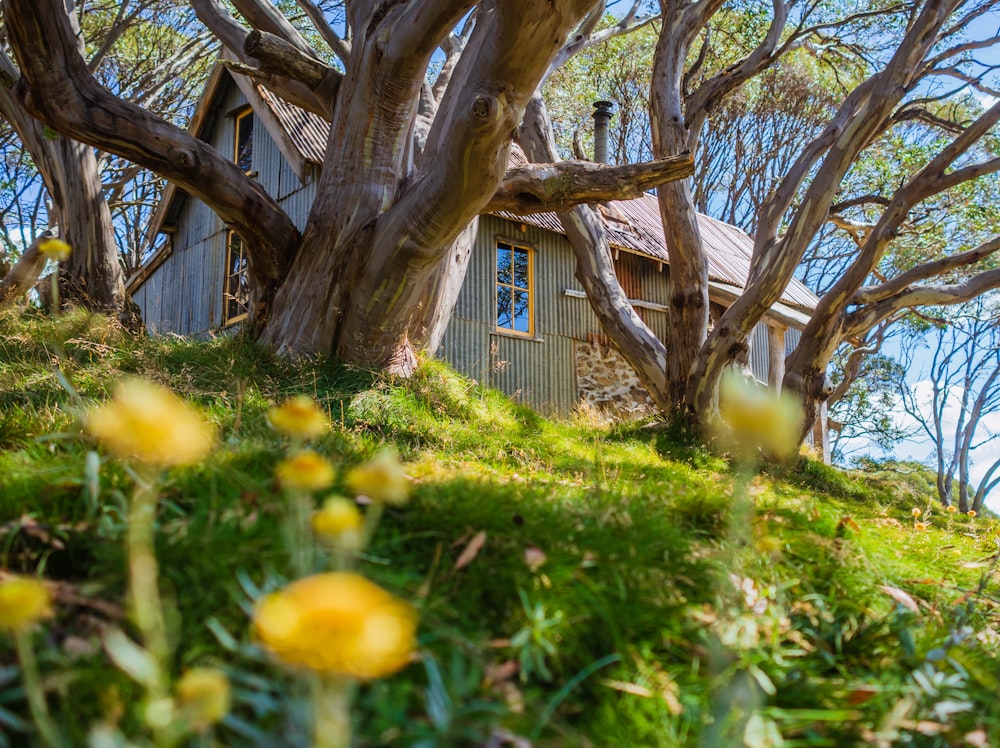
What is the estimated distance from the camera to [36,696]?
1.06 meters

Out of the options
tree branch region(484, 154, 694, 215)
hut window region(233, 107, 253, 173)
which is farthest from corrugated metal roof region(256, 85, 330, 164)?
tree branch region(484, 154, 694, 215)

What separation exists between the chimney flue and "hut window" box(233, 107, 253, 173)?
619cm

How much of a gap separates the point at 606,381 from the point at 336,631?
1396cm

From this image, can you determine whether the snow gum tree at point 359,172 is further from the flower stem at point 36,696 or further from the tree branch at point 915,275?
the flower stem at point 36,696

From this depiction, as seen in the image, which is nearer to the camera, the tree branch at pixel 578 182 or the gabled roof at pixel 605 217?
the tree branch at pixel 578 182

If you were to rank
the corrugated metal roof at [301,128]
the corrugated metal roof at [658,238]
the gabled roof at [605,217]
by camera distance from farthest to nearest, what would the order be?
the corrugated metal roof at [658,238], the gabled roof at [605,217], the corrugated metal roof at [301,128]

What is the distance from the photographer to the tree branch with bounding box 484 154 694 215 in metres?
5.70

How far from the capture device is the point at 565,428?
271 inches

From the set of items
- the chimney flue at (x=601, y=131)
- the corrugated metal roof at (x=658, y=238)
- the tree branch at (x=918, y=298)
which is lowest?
the tree branch at (x=918, y=298)

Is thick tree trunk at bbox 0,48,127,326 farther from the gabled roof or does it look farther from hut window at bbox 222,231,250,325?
hut window at bbox 222,231,250,325

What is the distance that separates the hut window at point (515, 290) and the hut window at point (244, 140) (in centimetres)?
465

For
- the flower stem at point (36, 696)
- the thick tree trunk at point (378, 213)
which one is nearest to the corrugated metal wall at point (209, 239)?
the thick tree trunk at point (378, 213)

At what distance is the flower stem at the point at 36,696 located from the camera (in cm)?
105

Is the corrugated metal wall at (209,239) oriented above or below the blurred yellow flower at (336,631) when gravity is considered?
above
